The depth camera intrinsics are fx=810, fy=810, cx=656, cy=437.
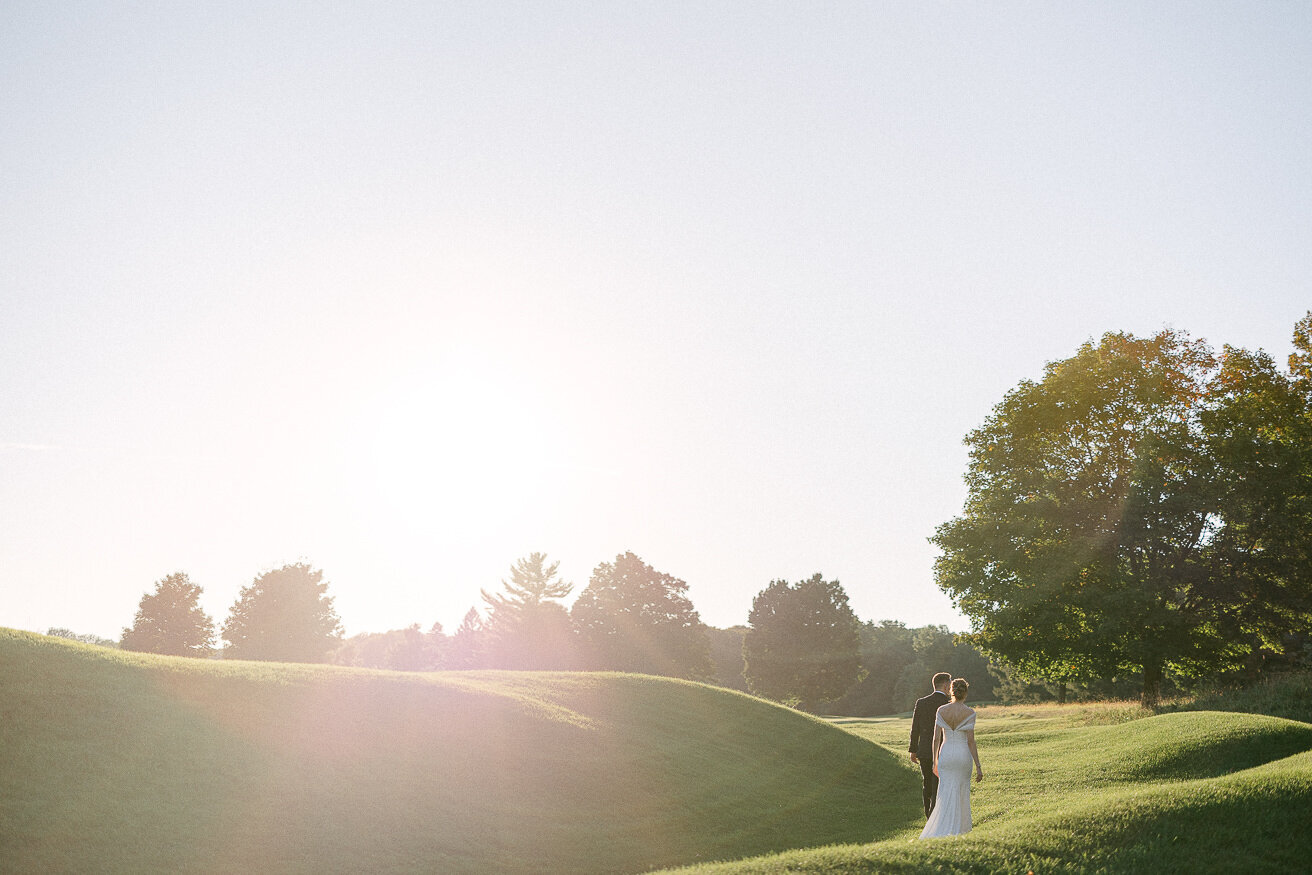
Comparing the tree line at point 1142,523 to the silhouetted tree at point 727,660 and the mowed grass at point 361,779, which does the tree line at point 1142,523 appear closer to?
the mowed grass at point 361,779

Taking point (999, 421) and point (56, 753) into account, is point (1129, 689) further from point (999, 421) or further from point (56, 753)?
point (56, 753)

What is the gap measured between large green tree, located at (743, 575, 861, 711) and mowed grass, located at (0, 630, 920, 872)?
50.2 metres

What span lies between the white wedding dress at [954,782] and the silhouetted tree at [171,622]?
217ft

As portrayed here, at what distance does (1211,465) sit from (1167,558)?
4375 mm

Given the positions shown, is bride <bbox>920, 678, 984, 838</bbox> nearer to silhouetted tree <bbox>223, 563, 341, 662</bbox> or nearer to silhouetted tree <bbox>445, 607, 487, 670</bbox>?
silhouetted tree <bbox>223, 563, 341, 662</bbox>

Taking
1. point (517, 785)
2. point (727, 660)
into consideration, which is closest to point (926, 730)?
point (517, 785)

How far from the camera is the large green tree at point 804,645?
7712 cm

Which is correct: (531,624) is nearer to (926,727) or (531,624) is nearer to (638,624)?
(638,624)

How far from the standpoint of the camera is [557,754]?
74.5 feet

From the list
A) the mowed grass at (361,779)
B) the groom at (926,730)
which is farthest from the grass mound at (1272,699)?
the groom at (926,730)

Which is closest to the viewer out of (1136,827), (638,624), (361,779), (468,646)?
(1136,827)

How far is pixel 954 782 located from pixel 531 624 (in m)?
69.3

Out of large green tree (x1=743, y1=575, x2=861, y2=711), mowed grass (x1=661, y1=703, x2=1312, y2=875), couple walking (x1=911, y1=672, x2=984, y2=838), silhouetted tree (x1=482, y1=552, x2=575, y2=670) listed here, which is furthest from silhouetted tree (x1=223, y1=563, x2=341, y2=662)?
couple walking (x1=911, y1=672, x2=984, y2=838)

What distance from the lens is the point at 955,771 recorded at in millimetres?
12969
